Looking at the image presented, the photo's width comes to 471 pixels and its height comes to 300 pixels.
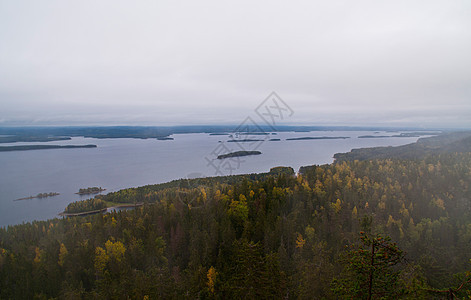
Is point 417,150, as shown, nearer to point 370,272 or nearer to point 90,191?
point 370,272

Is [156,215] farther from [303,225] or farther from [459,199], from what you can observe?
[459,199]

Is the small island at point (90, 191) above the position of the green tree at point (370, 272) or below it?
below

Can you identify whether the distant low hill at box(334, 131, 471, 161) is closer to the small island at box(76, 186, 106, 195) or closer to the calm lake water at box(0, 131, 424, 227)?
the calm lake water at box(0, 131, 424, 227)

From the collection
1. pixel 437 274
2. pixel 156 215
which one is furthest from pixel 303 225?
pixel 156 215

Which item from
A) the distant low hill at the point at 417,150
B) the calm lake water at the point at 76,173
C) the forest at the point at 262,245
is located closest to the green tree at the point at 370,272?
the forest at the point at 262,245

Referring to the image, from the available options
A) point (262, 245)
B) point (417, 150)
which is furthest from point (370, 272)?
point (417, 150)

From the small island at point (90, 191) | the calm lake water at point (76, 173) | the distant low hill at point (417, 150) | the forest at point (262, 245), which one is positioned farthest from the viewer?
the distant low hill at point (417, 150)

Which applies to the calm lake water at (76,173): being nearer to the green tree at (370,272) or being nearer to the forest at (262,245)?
the forest at (262,245)

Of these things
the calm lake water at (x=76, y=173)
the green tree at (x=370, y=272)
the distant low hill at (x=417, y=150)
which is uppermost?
the green tree at (x=370, y=272)
